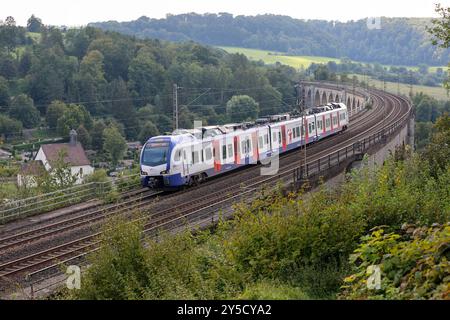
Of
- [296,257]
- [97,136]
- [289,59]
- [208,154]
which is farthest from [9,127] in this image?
[289,59]

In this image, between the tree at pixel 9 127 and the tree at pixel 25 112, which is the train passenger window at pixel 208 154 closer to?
the tree at pixel 9 127

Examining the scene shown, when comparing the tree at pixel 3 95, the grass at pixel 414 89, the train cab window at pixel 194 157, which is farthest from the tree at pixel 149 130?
the train cab window at pixel 194 157

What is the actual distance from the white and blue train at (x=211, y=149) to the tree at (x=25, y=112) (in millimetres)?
71470

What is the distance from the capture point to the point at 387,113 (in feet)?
206

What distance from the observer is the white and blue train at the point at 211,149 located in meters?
24.7

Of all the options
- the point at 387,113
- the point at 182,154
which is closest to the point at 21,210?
the point at 182,154

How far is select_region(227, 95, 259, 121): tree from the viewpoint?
9606 cm

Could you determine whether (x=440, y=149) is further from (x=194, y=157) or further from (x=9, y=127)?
(x=9, y=127)

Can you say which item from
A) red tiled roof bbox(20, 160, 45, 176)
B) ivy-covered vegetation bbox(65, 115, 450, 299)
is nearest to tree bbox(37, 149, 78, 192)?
red tiled roof bbox(20, 160, 45, 176)

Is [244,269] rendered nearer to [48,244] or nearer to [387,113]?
[48,244]

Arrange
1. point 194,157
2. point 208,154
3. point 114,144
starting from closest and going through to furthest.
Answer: point 194,157 → point 208,154 → point 114,144

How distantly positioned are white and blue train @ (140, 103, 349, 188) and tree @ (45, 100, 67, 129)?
6732cm

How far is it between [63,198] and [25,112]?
79.8m

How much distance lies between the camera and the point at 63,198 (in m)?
24.3
